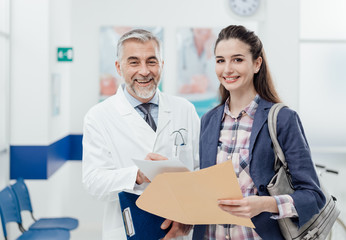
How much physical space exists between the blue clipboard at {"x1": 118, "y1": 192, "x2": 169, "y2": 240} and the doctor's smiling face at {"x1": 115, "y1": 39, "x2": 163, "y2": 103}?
1.60 feet

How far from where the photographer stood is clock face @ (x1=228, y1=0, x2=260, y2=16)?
12.2 feet

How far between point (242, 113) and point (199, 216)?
42 centimetres

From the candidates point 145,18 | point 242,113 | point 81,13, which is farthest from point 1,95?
point 242,113

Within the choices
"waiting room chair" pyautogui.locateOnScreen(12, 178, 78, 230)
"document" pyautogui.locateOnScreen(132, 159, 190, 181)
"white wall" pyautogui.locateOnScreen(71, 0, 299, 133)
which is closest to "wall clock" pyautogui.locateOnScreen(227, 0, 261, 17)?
"white wall" pyautogui.locateOnScreen(71, 0, 299, 133)

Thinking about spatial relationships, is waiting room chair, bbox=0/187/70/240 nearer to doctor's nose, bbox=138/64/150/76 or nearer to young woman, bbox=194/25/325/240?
doctor's nose, bbox=138/64/150/76

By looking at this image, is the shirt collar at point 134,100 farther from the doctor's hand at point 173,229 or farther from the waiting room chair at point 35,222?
the waiting room chair at point 35,222

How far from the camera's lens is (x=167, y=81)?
15.2 feet

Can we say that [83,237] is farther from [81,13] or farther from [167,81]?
[81,13]

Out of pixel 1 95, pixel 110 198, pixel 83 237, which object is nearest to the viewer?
pixel 110 198

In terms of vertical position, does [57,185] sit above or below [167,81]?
below

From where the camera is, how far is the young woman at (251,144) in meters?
1.27

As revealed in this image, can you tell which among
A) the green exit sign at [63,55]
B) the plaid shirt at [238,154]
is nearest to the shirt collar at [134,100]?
the plaid shirt at [238,154]

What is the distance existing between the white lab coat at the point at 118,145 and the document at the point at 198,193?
1.02ft

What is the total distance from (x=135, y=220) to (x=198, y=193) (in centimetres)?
40
